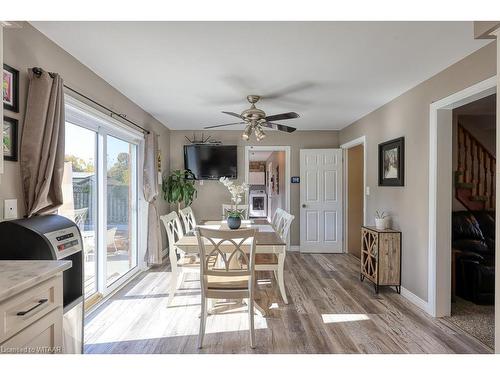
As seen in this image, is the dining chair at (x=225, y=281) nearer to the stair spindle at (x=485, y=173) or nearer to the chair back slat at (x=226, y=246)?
the chair back slat at (x=226, y=246)

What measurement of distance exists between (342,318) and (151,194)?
9.88ft

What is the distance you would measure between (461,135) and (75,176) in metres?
4.85

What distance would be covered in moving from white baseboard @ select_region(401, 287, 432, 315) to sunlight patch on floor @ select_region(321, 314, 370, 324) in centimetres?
66

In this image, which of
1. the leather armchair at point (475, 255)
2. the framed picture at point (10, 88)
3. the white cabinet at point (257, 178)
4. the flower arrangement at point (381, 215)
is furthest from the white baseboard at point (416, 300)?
the white cabinet at point (257, 178)

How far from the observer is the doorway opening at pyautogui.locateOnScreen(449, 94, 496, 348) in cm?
293

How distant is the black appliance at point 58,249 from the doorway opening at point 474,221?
9.87 feet

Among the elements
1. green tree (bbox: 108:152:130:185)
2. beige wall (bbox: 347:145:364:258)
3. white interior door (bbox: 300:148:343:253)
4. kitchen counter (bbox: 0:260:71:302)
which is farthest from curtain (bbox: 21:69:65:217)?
beige wall (bbox: 347:145:364:258)

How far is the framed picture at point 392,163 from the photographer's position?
345 centimetres

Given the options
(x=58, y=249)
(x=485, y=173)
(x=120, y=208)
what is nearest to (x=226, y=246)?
(x=58, y=249)

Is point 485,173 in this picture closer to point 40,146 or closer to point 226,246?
point 226,246

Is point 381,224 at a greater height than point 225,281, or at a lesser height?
greater

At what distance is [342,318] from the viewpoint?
2.77 metres

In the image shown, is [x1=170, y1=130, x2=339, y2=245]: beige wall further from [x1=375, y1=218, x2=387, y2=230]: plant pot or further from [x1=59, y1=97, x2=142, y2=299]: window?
[x1=375, y1=218, x2=387, y2=230]: plant pot

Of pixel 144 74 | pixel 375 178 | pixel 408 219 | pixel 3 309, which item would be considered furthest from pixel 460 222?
pixel 3 309
